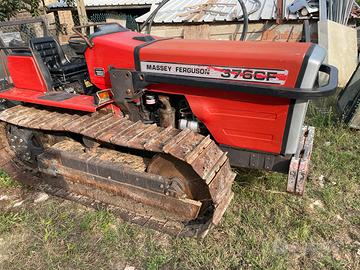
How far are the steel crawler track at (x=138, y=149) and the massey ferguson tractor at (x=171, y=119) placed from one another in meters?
0.01

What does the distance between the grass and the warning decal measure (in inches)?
49.9

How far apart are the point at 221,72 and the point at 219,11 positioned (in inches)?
242

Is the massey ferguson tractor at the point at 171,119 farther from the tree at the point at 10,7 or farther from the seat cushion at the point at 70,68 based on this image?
the tree at the point at 10,7

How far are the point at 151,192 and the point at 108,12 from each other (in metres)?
12.2

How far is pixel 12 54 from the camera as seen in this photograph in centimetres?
373

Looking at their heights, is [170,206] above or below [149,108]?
below

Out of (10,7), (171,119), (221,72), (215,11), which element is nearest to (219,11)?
(215,11)

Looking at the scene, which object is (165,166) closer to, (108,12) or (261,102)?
(261,102)

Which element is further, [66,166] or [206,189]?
[66,166]

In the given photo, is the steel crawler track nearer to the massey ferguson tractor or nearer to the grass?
the massey ferguson tractor

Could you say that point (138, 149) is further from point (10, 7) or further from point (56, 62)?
point (10, 7)

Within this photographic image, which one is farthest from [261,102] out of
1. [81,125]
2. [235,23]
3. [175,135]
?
[235,23]

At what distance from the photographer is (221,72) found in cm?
254

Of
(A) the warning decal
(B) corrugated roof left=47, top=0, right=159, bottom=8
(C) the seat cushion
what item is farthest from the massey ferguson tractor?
(B) corrugated roof left=47, top=0, right=159, bottom=8
